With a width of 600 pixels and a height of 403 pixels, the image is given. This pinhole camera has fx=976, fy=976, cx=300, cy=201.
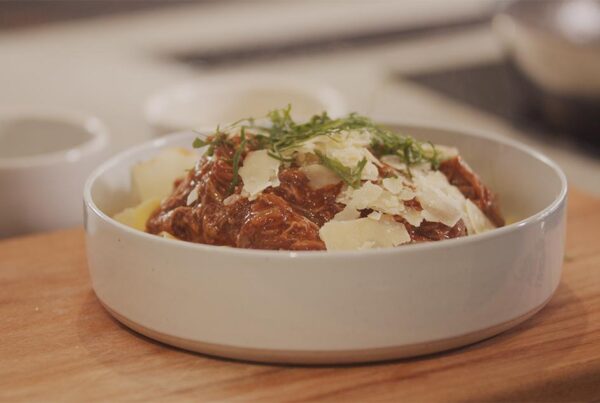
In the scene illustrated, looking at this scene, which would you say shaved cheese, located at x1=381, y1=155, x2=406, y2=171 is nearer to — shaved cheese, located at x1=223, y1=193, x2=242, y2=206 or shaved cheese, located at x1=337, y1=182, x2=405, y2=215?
shaved cheese, located at x1=337, y1=182, x2=405, y2=215

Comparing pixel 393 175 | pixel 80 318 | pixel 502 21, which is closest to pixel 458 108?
pixel 502 21

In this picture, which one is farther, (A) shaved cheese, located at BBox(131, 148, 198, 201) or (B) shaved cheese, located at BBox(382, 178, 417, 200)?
(A) shaved cheese, located at BBox(131, 148, 198, 201)

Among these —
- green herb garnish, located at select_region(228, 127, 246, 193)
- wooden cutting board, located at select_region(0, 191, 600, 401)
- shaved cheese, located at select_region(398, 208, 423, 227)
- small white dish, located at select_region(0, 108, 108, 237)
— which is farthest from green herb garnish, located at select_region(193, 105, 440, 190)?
small white dish, located at select_region(0, 108, 108, 237)

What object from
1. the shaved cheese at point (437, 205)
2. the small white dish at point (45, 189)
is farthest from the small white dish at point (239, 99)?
the shaved cheese at point (437, 205)

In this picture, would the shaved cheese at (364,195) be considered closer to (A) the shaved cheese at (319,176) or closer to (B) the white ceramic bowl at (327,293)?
(A) the shaved cheese at (319,176)

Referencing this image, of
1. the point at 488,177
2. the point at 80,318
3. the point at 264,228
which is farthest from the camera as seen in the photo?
the point at 488,177

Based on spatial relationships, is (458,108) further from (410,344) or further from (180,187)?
(410,344)

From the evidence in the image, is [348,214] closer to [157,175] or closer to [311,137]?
[311,137]
